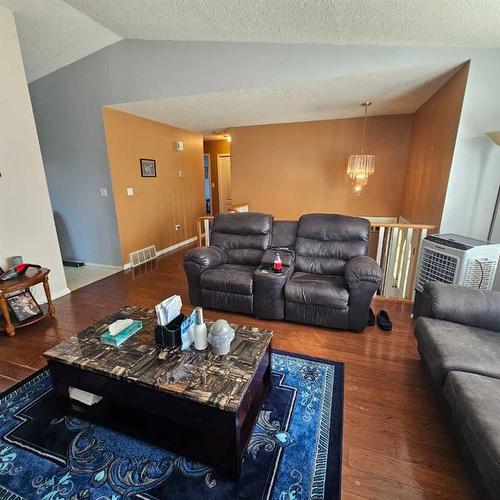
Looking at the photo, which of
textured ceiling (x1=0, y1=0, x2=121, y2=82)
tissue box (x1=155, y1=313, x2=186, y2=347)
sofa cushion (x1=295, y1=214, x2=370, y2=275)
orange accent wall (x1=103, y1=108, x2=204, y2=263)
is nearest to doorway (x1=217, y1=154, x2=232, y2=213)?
orange accent wall (x1=103, y1=108, x2=204, y2=263)

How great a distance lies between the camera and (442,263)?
7.89ft

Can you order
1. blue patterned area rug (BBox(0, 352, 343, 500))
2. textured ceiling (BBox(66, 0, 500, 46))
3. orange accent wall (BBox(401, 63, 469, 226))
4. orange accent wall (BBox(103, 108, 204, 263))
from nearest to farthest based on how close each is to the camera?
blue patterned area rug (BBox(0, 352, 343, 500)) → textured ceiling (BBox(66, 0, 500, 46)) → orange accent wall (BBox(401, 63, 469, 226)) → orange accent wall (BBox(103, 108, 204, 263))

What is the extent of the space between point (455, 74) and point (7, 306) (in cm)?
476

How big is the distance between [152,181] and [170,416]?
4146 millimetres

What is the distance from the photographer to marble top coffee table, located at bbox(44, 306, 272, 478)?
121 cm

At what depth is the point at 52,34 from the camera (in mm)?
3061

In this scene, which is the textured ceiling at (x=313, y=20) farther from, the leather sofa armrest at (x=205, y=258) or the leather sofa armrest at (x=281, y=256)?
the leather sofa armrest at (x=205, y=258)

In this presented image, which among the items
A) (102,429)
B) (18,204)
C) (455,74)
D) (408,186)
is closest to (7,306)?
(18,204)

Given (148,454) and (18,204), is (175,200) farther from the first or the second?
(148,454)

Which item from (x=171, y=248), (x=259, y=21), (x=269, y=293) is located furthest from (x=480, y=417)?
(x=171, y=248)

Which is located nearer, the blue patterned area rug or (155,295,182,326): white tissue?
the blue patterned area rug

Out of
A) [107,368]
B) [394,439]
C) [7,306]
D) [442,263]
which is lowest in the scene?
[394,439]

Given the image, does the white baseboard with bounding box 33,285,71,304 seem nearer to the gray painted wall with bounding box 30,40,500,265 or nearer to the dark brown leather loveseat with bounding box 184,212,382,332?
the gray painted wall with bounding box 30,40,500,265

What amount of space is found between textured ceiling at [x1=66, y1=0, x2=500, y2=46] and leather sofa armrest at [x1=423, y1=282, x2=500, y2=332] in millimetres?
1998
